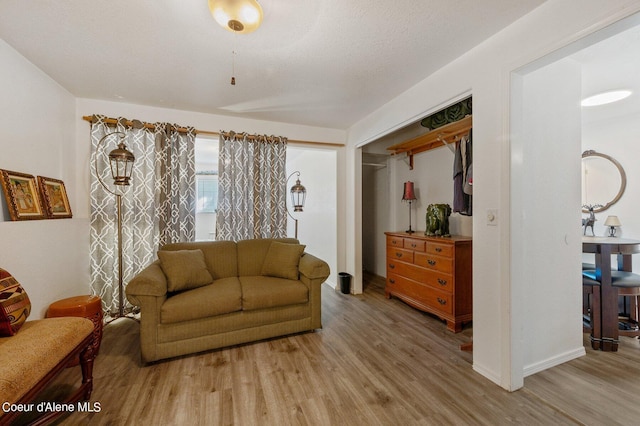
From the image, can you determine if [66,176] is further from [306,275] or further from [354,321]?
[354,321]

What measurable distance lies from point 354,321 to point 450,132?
8.25ft

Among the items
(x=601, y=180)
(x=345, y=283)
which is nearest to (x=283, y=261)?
(x=345, y=283)

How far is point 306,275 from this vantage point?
8.55 feet

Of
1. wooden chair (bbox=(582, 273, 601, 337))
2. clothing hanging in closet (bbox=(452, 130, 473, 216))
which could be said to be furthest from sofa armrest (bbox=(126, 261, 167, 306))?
wooden chair (bbox=(582, 273, 601, 337))

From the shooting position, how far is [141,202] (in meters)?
3.05

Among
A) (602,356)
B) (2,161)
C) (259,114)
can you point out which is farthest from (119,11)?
(602,356)

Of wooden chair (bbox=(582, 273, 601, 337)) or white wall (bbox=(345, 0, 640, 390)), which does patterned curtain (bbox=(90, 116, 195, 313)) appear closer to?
white wall (bbox=(345, 0, 640, 390))

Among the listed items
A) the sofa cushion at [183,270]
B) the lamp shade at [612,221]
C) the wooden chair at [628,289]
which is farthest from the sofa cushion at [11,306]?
the lamp shade at [612,221]

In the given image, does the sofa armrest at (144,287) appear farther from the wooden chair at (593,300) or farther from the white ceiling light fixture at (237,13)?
the wooden chair at (593,300)

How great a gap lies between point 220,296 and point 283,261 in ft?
2.55

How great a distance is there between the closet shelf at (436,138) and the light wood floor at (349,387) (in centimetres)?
224

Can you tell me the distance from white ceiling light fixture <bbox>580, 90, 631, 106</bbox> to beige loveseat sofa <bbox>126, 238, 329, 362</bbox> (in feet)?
10.5

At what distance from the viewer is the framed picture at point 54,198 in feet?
7.43

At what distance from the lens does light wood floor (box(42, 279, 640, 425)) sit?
1.53m
